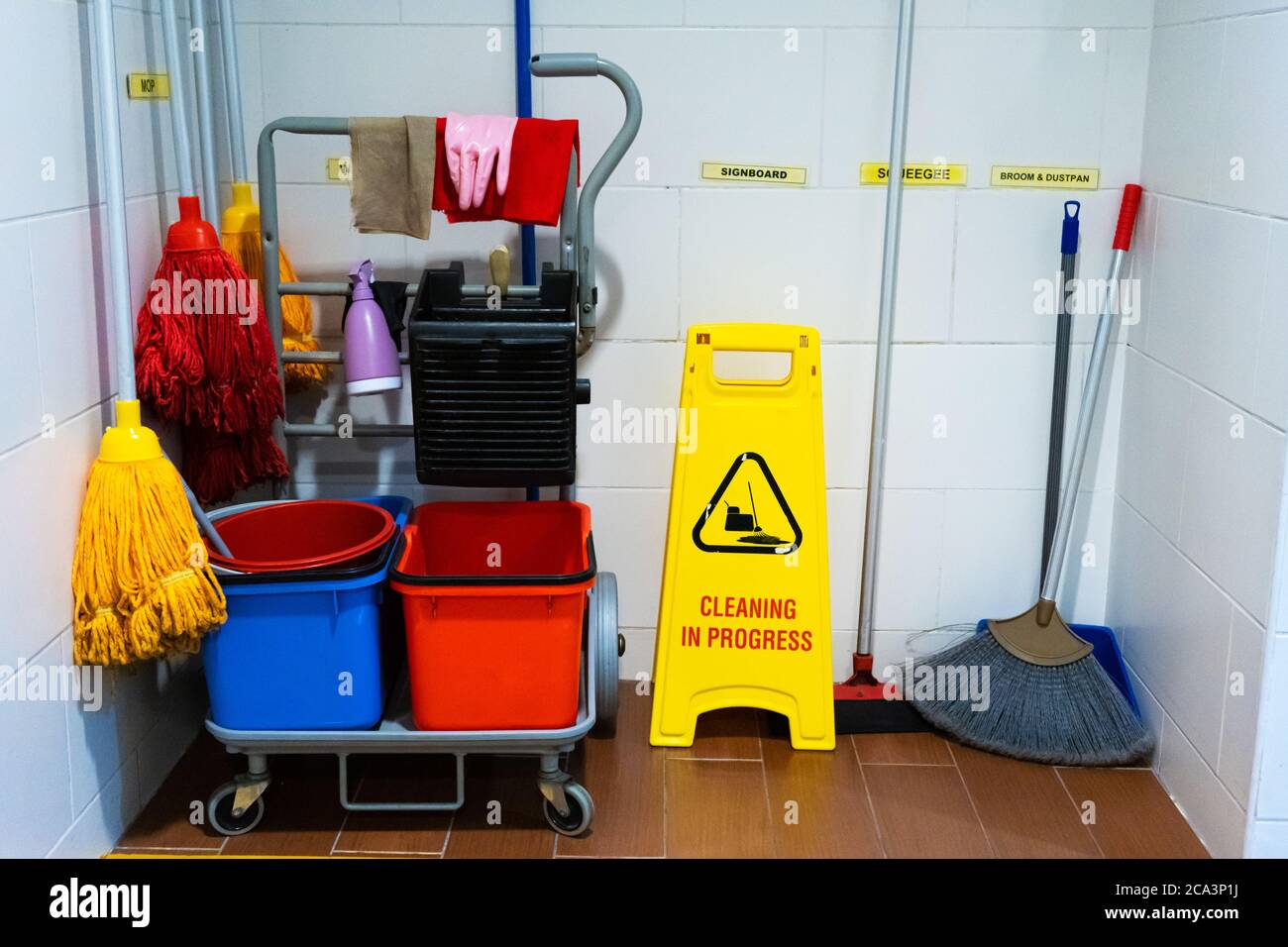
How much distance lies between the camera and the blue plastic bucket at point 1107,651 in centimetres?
253

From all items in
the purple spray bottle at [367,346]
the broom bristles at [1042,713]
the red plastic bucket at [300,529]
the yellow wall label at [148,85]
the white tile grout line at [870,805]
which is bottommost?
the white tile grout line at [870,805]

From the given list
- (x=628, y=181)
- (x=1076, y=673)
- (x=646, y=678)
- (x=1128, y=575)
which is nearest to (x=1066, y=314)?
(x=1128, y=575)

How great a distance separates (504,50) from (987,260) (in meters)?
0.99

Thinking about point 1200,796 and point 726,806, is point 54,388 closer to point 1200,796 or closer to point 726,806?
point 726,806

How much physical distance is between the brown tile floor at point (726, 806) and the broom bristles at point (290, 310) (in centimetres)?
71

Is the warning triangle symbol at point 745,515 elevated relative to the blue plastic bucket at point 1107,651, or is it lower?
elevated

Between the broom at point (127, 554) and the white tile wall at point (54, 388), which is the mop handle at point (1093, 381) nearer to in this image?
the broom at point (127, 554)

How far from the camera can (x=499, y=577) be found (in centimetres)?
202

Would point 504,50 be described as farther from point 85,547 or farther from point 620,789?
point 620,789

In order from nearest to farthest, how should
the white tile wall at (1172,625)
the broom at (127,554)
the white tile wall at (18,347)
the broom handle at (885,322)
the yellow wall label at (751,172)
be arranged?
the white tile wall at (18,347) → the broom at (127,554) → the white tile wall at (1172,625) → the broom handle at (885,322) → the yellow wall label at (751,172)

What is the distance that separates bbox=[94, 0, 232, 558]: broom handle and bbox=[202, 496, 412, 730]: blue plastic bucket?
0.37 meters

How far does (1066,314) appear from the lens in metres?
2.49

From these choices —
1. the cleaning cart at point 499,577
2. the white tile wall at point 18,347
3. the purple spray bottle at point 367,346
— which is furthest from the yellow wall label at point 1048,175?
the white tile wall at point 18,347

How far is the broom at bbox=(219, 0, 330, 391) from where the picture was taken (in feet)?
7.55
